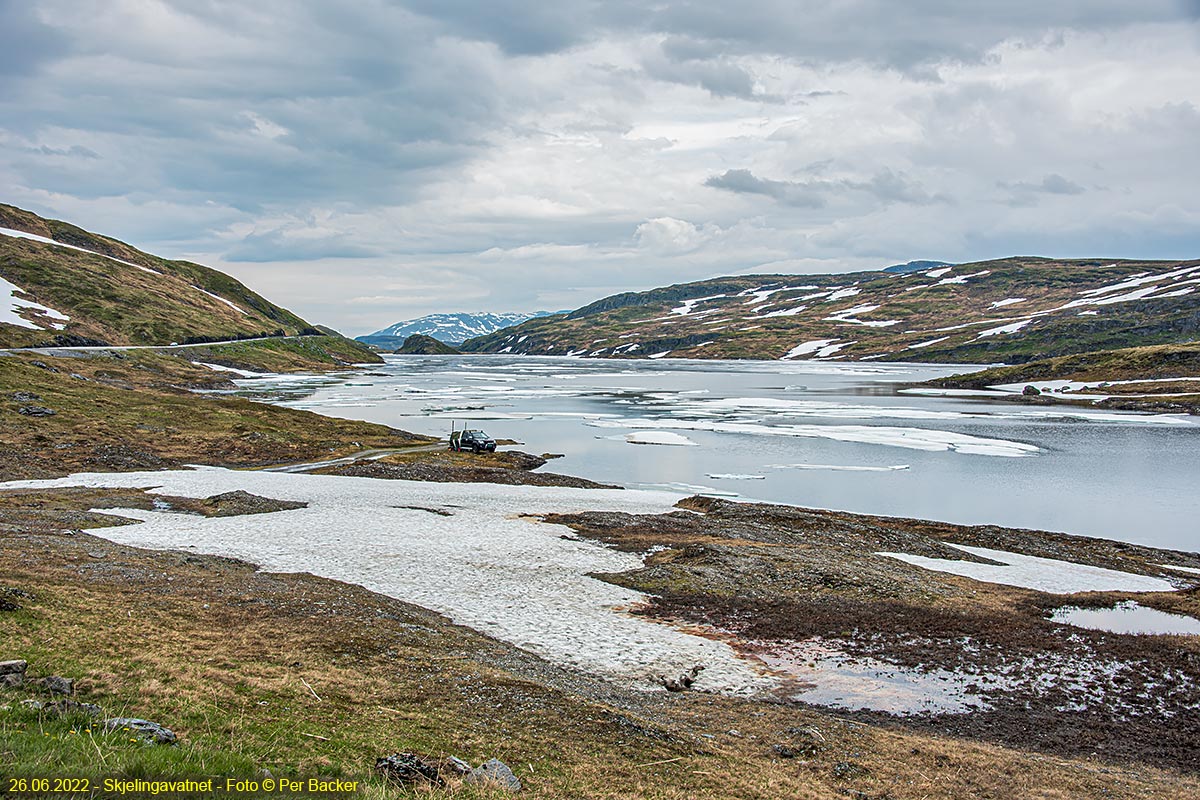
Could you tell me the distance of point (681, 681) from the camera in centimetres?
2053

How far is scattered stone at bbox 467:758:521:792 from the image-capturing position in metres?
12.0

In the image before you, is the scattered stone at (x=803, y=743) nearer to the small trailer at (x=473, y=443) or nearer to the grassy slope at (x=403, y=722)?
the grassy slope at (x=403, y=722)

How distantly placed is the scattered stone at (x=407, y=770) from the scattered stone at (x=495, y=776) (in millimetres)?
600

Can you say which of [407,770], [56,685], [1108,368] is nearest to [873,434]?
[407,770]

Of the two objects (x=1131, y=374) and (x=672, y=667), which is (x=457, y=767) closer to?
(x=672, y=667)

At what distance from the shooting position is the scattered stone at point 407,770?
38.2 feet

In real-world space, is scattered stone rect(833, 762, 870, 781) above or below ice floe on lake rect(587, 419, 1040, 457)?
below

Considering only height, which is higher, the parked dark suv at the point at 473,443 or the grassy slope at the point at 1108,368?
the grassy slope at the point at 1108,368

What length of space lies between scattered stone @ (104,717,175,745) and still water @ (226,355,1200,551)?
4688 centimetres

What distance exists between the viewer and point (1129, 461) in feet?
230

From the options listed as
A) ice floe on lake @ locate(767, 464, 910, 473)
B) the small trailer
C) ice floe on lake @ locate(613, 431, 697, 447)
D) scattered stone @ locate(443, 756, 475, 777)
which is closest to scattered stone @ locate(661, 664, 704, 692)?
scattered stone @ locate(443, 756, 475, 777)

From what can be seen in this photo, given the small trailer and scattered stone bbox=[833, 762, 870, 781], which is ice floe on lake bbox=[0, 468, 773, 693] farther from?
the small trailer

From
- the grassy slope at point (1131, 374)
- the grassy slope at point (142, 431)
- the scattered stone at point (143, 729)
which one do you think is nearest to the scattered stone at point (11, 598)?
the scattered stone at point (143, 729)

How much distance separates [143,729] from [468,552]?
75.0 ft
